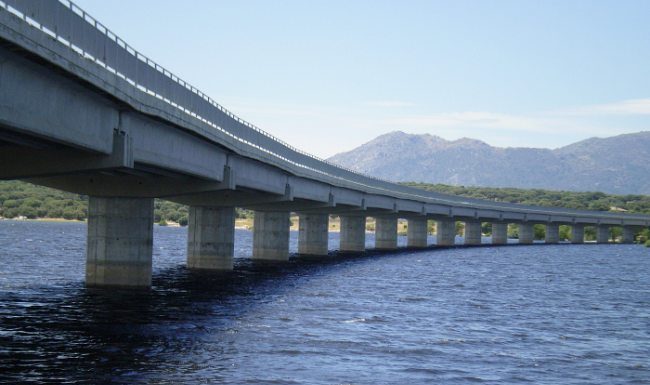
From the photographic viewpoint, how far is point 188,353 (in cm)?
3244

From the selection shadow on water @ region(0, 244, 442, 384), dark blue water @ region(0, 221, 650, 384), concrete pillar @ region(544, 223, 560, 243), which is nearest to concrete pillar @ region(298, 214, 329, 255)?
dark blue water @ region(0, 221, 650, 384)

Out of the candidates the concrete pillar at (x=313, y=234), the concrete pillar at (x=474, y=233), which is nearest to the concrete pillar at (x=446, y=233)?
the concrete pillar at (x=474, y=233)

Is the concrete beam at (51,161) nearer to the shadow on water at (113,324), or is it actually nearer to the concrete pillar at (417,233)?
the shadow on water at (113,324)

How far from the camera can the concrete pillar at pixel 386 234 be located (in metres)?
137

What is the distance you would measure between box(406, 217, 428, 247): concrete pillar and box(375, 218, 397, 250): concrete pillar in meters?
13.1

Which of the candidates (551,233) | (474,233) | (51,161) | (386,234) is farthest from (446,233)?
(51,161)

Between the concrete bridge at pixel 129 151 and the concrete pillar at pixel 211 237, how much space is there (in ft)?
0.33

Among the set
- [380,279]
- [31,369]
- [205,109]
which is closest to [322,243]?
[380,279]

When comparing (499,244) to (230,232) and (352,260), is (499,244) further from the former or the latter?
(230,232)

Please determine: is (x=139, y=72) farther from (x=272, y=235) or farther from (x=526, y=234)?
A: (x=526, y=234)

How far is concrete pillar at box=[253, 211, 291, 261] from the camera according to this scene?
90250 millimetres

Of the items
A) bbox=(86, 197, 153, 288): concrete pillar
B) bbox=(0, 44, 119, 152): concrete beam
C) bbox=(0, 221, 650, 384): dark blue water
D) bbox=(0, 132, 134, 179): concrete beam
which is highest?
bbox=(0, 44, 119, 152): concrete beam

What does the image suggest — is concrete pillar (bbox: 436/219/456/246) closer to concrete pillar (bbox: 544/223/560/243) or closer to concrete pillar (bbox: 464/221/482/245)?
concrete pillar (bbox: 464/221/482/245)

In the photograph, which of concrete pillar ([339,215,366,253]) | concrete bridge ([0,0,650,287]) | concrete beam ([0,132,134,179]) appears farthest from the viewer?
concrete pillar ([339,215,366,253])
